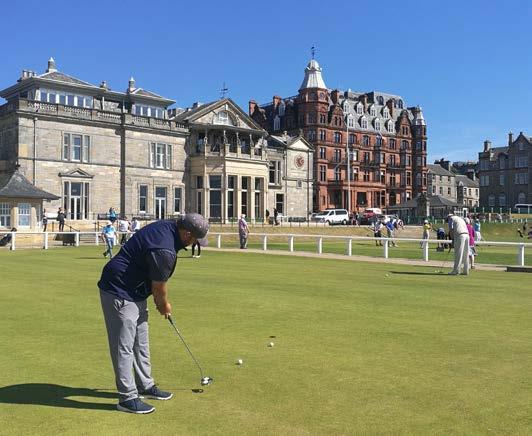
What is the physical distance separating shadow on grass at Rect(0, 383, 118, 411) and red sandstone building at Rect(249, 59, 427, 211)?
238 ft

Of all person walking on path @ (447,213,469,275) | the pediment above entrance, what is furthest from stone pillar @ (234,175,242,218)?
person walking on path @ (447,213,469,275)

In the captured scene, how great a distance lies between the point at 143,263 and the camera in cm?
554

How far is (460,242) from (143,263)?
47.8ft

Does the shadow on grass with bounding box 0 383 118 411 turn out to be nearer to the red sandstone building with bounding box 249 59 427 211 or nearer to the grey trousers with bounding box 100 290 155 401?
the grey trousers with bounding box 100 290 155 401

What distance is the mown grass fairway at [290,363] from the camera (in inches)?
202

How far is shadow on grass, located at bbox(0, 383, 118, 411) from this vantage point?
218 inches

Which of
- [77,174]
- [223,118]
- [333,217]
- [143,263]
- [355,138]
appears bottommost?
[143,263]

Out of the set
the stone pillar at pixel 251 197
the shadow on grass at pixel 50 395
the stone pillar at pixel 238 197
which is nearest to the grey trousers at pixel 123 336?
the shadow on grass at pixel 50 395

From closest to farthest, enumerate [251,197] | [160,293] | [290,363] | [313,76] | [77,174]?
[160,293] → [290,363] → [77,174] → [251,197] → [313,76]

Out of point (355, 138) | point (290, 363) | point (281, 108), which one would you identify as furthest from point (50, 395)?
point (355, 138)

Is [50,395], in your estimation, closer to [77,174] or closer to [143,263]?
[143,263]

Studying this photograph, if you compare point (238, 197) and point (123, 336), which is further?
point (238, 197)

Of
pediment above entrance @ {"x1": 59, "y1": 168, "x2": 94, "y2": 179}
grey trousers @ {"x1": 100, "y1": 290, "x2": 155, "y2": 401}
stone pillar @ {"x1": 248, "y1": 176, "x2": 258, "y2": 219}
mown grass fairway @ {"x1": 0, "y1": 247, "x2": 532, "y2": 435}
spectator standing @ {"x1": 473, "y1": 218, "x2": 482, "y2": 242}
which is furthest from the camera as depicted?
stone pillar @ {"x1": 248, "y1": 176, "x2": 258, "y2": 219}

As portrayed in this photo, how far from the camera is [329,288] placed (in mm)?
14680
